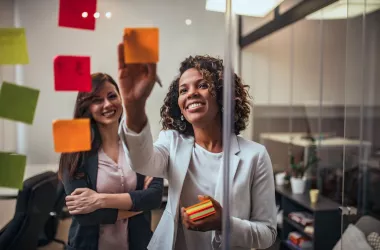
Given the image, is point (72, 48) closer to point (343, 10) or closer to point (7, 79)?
point (7, 79)

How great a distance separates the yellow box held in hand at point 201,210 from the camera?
84 centimetres

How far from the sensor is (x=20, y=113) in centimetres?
83

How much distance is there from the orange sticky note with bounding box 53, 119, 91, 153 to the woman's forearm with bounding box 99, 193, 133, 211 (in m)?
0.13

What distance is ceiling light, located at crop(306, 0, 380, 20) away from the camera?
1329 millimetres

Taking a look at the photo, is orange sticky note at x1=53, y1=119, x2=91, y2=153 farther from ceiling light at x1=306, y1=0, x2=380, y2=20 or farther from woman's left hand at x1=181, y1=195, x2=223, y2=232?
ceiling light at x1=306, y1=0, x2=380, y2=20

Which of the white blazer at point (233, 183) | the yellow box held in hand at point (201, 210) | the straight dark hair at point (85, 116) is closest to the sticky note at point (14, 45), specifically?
the straight dark hair at point (85, 116)

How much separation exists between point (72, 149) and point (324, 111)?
190 cm

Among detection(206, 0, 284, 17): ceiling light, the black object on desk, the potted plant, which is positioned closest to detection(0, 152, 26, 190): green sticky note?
detection(206, 0, 284, 17): ceiling light

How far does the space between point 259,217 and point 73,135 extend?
1.78 feet

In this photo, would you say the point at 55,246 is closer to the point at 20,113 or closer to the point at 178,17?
the point at 20,113

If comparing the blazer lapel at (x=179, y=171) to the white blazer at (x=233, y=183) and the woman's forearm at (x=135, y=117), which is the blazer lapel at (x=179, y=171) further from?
the woman's forearm at (x=135, y=117)

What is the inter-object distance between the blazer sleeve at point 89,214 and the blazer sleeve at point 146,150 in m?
0.13

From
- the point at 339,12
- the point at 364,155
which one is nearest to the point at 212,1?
the point at 339,12

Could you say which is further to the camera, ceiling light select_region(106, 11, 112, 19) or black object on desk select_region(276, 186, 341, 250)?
black object on desk select_region(276, 186, 341, 250)
